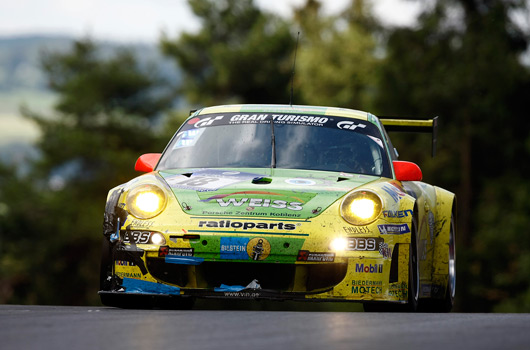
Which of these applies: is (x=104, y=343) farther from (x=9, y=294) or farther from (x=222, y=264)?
(x=9, y=294)

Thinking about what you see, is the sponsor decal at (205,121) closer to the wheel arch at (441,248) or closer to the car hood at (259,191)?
the car hood at (259,191)

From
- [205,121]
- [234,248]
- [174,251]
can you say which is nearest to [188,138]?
[205,121]

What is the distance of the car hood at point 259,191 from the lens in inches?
270

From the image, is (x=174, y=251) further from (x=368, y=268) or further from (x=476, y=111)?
(x=476, y=111)

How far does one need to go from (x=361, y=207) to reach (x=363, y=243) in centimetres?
25

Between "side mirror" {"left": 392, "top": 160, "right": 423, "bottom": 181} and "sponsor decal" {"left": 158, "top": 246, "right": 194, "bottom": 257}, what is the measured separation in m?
1.86

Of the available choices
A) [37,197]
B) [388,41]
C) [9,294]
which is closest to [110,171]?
[37,197]

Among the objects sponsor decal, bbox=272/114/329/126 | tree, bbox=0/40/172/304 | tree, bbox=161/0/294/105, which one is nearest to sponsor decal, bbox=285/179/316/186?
sponsor decal, bbox=272/114/329/126

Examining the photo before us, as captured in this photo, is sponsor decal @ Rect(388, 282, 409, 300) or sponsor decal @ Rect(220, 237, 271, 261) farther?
sponsor decal @ Rect(388, 282, 409, 300)

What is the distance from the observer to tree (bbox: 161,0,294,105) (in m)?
61.0

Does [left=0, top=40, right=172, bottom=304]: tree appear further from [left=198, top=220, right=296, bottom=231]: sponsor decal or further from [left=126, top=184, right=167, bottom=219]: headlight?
[left=198, top=220, right=296, bottom=231]: sponsor decal

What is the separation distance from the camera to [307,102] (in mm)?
54000

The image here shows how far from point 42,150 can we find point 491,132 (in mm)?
27846

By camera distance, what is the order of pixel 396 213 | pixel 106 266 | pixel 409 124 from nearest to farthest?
pixel 396 213, pixel 106 266, pixel 409 124
